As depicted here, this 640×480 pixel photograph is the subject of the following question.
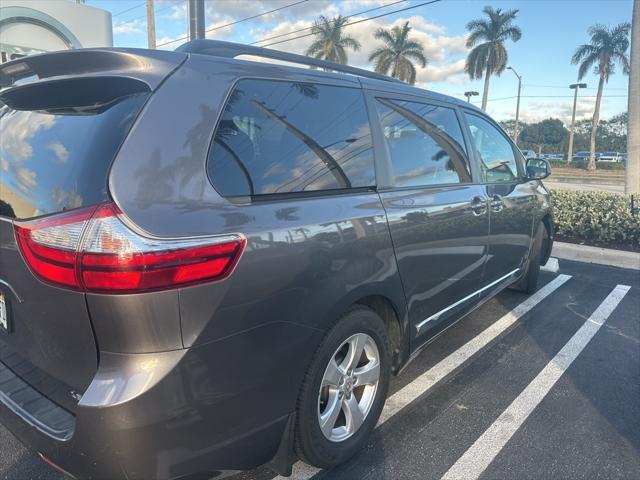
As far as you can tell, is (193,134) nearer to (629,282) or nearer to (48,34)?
(629,282)

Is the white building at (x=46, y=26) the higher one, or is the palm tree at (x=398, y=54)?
the palm tree at (x=398, y=54)

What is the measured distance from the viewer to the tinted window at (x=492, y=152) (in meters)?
3.79

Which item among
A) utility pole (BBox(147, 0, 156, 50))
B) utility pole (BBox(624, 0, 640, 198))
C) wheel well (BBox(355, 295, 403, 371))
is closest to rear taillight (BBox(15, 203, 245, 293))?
wheel well (BBox(355, 295, 403, 371))

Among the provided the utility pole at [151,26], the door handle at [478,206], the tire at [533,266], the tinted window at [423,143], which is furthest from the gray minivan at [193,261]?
the utility pole at [151,26]

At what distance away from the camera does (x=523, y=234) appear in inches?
172

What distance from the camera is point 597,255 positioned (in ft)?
23.0

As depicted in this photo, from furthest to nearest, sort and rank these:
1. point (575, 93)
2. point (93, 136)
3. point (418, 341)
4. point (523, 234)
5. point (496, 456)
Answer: point (575, 93), point (523, 234), point (418, 341), point (496, 456), point (93, 136)

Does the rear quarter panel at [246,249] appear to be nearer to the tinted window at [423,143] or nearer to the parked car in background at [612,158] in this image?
the tinted window at [423,143]

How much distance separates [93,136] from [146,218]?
0.41 meters


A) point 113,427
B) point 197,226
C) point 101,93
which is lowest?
point 113,427

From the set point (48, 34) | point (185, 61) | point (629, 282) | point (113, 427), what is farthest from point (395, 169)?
point (48, 34)

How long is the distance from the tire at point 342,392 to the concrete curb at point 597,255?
569 centimetres

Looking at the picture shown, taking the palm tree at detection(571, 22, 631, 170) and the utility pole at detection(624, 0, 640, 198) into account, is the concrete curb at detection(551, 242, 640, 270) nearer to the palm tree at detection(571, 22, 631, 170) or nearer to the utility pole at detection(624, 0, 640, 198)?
the utility pole at detection(624, 0, 640, 198)

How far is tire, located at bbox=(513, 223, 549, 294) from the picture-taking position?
4.92 metres
